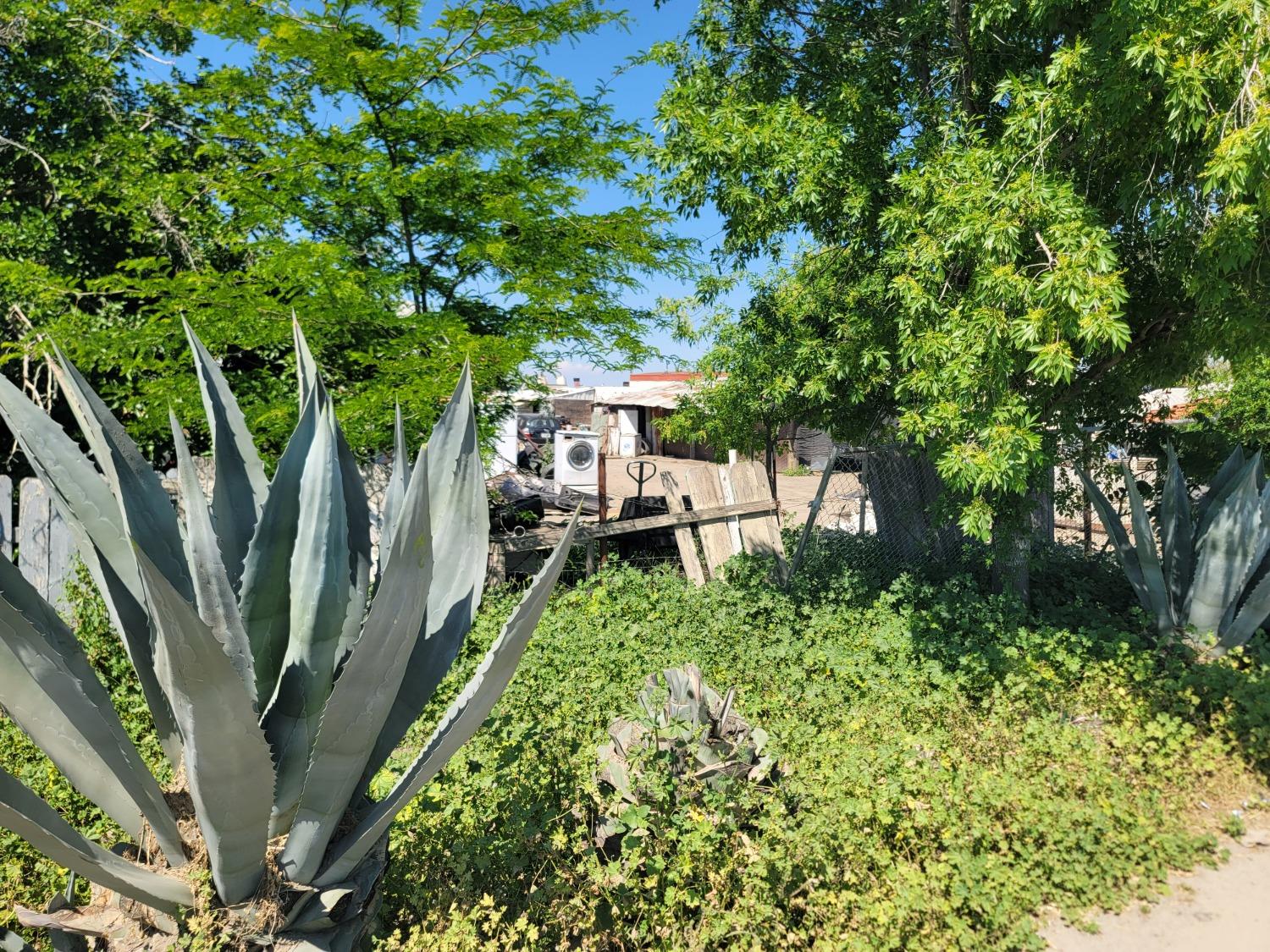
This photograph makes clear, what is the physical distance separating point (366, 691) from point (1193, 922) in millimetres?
3311

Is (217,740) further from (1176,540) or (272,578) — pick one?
(1176,540)

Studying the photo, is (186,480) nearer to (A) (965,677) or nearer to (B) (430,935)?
(B) (430,935)

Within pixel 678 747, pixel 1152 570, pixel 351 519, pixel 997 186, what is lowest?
pixel 678 747

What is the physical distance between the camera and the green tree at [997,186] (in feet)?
11.1

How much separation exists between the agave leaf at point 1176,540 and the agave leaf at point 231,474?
19.7ft

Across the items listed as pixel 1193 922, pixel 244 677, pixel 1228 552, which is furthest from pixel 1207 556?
pixel 244 677

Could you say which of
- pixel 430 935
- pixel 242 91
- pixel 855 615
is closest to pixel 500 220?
pixel 242 91

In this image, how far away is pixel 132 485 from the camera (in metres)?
1.82

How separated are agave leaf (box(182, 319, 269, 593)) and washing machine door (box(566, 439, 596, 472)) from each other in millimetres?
13151

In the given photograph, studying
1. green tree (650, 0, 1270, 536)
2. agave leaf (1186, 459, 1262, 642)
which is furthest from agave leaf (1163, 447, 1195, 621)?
green tree (650, 0, 1270, 536)

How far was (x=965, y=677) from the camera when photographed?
4.62 m

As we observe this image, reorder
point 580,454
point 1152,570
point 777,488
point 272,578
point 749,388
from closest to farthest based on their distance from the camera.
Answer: point 272,578, point 1152,570, point 749,388, point 580,454, point 777,488

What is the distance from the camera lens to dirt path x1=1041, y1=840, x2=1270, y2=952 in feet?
9.16

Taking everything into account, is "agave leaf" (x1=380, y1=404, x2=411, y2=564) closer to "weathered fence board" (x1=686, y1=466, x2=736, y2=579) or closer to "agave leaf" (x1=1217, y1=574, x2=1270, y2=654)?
"weathered fence board" (x1=686, y1=466, x2=736, y2=579)
